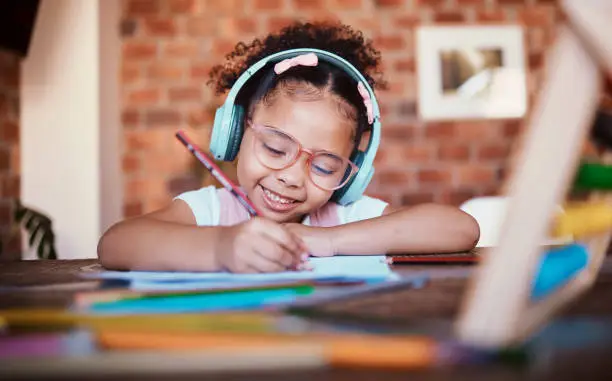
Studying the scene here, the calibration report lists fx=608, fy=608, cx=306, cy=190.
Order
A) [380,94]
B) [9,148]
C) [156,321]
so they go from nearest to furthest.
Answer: [156,321]
[9,148]
[380,94]

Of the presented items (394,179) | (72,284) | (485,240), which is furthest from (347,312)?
(394,179)

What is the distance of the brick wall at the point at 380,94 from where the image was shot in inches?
123

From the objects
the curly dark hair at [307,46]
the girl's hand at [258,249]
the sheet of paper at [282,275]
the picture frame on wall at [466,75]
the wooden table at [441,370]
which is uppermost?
the picture frame on wall at [466,75]

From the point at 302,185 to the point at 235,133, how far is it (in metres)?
0.19

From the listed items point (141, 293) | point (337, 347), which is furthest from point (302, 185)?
point (337, 347)

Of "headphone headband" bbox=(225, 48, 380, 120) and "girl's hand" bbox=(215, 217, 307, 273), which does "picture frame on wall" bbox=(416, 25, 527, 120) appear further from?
"girl's hand" bbox=(215, 217, 307, 273)

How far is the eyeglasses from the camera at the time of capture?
3.98 ft

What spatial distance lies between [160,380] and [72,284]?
415 mm

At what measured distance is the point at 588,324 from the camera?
1.41ft

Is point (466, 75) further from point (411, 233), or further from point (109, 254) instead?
point (109, 254)

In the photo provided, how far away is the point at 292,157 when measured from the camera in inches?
47.8

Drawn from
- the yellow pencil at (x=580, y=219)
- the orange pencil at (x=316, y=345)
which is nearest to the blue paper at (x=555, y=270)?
the yellow pencil at (x=580, y=219)

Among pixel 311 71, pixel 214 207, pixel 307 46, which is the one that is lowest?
pixel 214 207

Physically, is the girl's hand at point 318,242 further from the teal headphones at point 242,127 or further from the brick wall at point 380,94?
the brick wall at point 380,94
